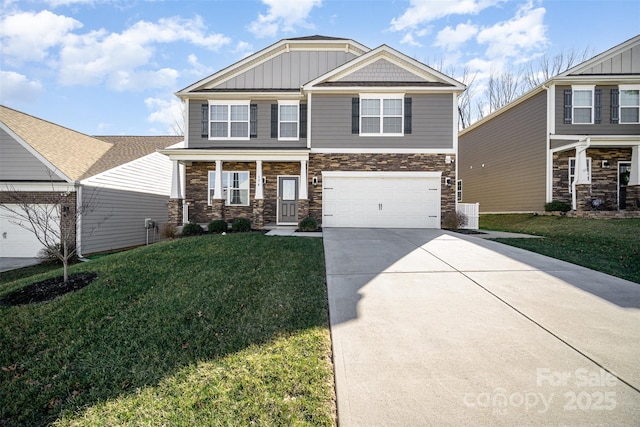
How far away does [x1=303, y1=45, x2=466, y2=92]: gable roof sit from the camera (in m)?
12.6

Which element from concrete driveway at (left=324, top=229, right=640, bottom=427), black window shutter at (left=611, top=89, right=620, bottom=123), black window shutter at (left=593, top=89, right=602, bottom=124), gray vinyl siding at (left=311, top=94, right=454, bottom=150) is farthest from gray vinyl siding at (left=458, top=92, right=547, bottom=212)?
concrete driveway at (left=324, top=229, right=640, bottom=427)

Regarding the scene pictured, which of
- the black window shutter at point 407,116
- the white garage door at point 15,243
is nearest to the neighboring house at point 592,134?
the black window shutter at point 407,116

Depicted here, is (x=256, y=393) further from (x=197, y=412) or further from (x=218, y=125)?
(x=218, y=125)

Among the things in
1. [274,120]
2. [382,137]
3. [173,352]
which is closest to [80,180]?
[274,120]

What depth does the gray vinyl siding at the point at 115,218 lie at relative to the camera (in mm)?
12234

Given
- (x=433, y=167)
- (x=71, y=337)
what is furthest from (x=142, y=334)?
(x=433, y=167)

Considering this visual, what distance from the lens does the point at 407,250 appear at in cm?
752

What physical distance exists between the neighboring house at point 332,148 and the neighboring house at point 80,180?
3.50 metres

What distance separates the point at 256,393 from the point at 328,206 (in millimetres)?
10208

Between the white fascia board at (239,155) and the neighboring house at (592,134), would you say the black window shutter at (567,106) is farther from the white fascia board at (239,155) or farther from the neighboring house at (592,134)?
the white fascia board at (239,155)

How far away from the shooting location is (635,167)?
1288cm

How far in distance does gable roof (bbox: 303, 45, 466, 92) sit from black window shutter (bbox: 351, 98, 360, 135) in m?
0.69

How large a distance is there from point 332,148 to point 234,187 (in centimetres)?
486

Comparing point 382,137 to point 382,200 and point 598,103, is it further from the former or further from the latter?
point 598,103
